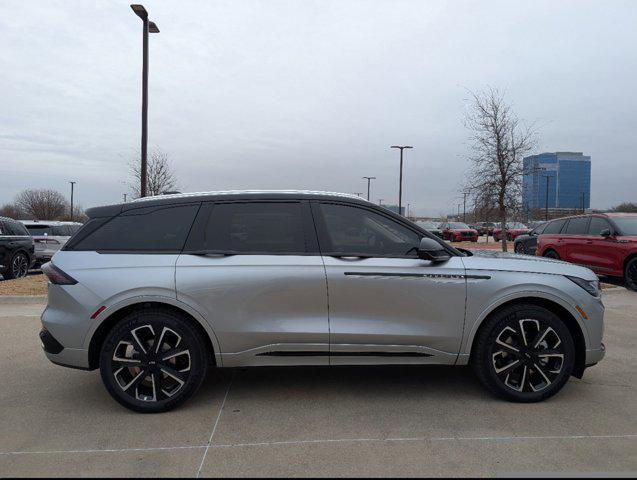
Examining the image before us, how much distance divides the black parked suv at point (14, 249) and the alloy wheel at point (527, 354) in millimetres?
11779

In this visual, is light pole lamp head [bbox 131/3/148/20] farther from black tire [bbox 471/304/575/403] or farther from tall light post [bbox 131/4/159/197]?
black tire [bbox 471/304/575/403]

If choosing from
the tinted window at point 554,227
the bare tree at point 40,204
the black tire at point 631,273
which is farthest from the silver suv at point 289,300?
the bare tree at point 40,204

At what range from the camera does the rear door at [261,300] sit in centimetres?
381

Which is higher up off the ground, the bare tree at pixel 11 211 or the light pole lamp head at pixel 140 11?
the light pole lamp head at pixel 140 11

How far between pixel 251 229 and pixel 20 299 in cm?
678

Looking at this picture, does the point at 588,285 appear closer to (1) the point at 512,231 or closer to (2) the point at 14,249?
(2) the point at 14,249

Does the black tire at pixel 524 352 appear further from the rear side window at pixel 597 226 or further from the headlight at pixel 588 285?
the rear side window at pixel 597 226

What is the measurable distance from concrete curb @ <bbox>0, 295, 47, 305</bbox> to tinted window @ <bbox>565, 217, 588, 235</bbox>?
11250mm

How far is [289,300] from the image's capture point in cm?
383

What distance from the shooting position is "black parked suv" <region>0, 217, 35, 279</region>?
11906 millimetres

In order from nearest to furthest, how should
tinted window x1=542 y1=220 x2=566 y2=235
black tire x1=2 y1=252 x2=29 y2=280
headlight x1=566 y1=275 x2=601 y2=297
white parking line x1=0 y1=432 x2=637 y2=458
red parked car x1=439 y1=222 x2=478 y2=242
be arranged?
1. white parking line x1=0 y1=432 x2=637 y2=458
2. headlight x1=566 y1=275 x2=601 y2=297
3. black tire x1=2 y1=252 x2=29 y2=280
4. tinted window x1=542 y1=220 x2=566 y2=235
5. red parked car x1=439 y1=222 x2=478 y2=242

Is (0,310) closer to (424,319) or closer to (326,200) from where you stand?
(326,200)

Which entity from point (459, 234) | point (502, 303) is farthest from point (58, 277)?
point (459, 234)

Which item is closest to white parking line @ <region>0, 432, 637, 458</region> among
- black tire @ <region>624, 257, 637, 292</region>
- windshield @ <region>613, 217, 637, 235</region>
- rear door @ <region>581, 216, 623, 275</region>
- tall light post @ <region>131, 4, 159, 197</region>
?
black tire @ <region>624, 257, 637, 292</region>
